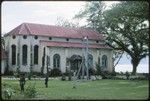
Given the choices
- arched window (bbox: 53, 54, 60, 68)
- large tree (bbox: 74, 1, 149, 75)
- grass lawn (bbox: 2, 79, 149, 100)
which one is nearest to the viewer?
grass lawn (bbox: 2, 79, 149, 100)

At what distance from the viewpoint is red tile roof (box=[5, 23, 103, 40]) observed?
3444 centimetres

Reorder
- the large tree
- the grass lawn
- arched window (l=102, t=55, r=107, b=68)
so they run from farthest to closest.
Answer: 1. arched window (l=102, t=55, r=107, b=68)
2. the large tree
3. the grass lawn

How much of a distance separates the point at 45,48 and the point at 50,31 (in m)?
2.39

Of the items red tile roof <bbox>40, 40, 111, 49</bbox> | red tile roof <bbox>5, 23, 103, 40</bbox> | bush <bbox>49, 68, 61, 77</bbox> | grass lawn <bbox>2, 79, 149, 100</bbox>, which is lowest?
grass lawn <bbox>2, 79, 149, 100</bbox>

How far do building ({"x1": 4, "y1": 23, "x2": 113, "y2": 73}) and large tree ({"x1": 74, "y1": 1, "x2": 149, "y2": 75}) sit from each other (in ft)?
7.35

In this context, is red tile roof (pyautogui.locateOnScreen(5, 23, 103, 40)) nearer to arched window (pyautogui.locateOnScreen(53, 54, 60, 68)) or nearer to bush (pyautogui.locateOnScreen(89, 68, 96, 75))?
arched window (pyautogui.locateOnScreen(53, 54, 60, 68))

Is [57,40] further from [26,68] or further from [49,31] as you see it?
[26,68]

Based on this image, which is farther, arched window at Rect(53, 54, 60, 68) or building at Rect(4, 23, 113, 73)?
arched window at Rect(53, 54, 60, 68)

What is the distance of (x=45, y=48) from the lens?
34.0 m

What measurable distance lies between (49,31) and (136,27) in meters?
9.87

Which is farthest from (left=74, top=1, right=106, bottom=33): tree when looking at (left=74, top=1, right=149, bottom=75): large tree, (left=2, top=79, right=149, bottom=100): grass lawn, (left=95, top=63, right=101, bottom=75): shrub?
(left=2, top=79, right=149, bottom=100): grass lawn

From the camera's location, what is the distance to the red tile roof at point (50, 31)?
113ft

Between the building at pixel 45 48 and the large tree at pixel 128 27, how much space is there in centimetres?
224

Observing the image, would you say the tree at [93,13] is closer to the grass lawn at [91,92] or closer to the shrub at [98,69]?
the shrub at [98,69]
